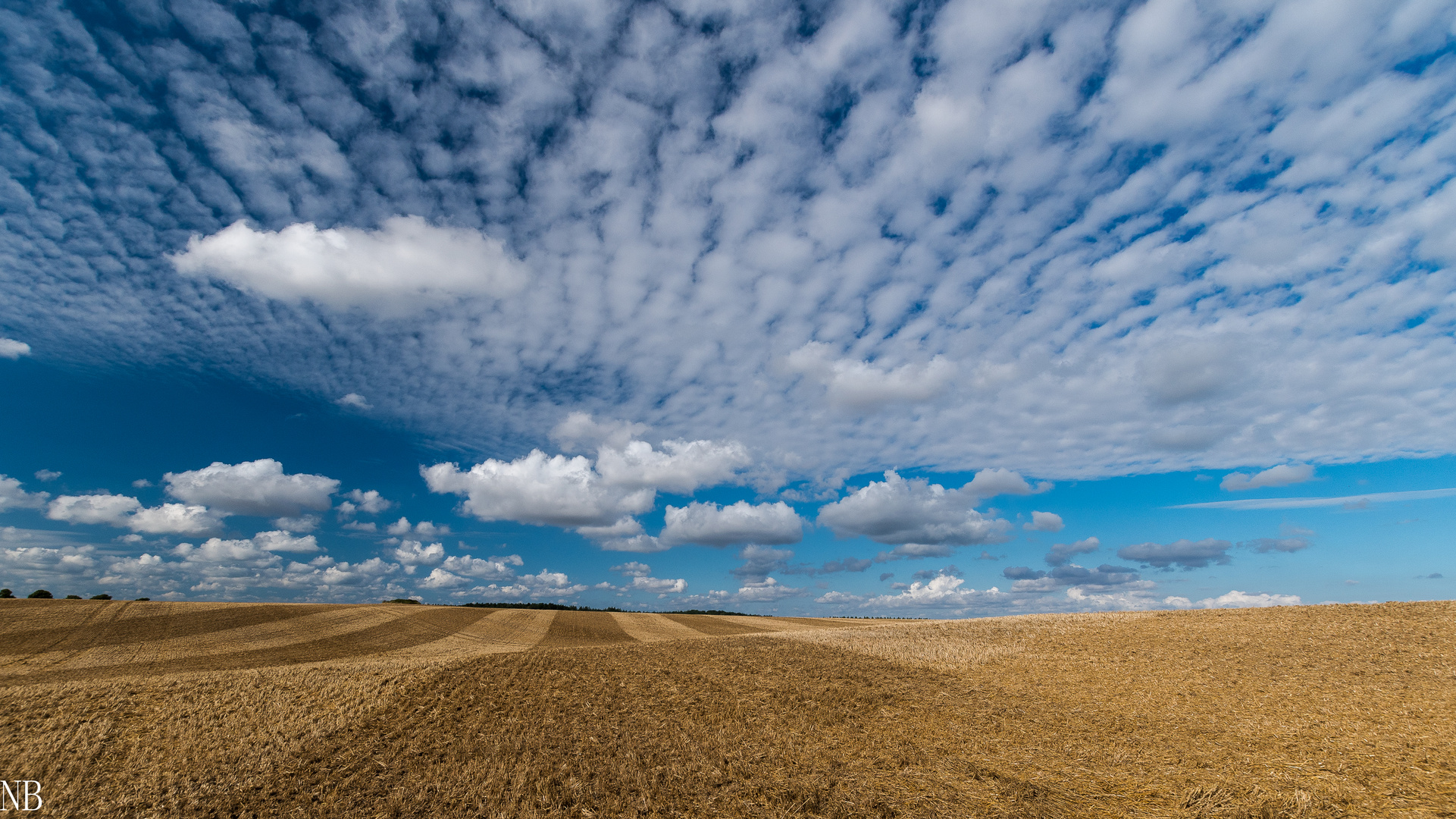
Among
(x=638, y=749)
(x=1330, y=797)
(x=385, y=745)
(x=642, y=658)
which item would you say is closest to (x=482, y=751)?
(x=385, y=745)

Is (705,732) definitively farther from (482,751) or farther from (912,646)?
(912,646)

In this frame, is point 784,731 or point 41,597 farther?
point 41,597

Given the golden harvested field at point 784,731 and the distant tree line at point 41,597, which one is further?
the distant tree line at point 41,597

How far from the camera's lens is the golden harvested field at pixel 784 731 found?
12836 mm

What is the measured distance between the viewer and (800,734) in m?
17.6

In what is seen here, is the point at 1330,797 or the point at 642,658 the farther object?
the point at 642,658

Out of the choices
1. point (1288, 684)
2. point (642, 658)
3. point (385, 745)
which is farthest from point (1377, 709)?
point (385, 745)

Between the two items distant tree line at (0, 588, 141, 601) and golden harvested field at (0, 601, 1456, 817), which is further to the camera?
distant tree line at (0, 588, 141, 601)

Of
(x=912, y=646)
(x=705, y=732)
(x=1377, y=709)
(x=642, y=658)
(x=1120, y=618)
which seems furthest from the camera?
(x=1120, y=618)

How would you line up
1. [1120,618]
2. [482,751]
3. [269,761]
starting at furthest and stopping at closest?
[1120,618], [482,751], [269,761]

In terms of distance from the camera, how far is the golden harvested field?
12.8 m

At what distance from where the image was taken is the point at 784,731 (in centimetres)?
1794

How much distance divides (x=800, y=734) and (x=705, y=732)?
310 centimetres

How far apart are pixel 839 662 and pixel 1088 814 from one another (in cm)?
1736
